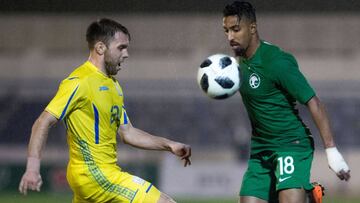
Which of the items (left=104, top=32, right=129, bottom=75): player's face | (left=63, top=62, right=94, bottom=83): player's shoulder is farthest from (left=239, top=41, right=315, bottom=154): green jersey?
(left=63, top=62, right=94, bottom=83): player's shoulder

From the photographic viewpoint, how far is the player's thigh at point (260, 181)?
6004mm

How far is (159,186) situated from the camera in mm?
17250

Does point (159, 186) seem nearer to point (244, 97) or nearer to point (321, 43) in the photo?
point (321, 43)

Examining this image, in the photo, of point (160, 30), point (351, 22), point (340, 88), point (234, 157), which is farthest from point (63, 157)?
point (351, 22)

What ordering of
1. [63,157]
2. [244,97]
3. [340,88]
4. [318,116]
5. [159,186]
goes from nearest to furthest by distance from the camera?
[318,116]
[244,97]
[159,186]
[63,157]
[340,88]

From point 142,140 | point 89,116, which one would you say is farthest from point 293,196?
point 89,116

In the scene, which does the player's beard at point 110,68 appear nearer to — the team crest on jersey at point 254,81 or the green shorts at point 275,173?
the team crest on jersey at point 254,81

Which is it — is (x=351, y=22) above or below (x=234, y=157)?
above

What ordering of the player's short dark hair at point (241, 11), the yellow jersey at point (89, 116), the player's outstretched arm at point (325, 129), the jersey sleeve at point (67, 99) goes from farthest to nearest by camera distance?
the player's short dark hair at point (241, 11)
the player's outstretched arm at point (325, 129)
the yellow jersey at point (89, 116)
the jersey sleeve at point (67, 99)

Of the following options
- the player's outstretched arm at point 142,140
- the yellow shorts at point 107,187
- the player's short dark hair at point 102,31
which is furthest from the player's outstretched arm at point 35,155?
the player's outstretched arm at point 142,140

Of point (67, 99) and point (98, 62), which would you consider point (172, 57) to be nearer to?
point (98, 62)

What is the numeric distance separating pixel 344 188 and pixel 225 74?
14.4m

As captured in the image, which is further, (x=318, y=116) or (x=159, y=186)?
(x=159, y=186)

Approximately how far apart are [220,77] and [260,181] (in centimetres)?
93
